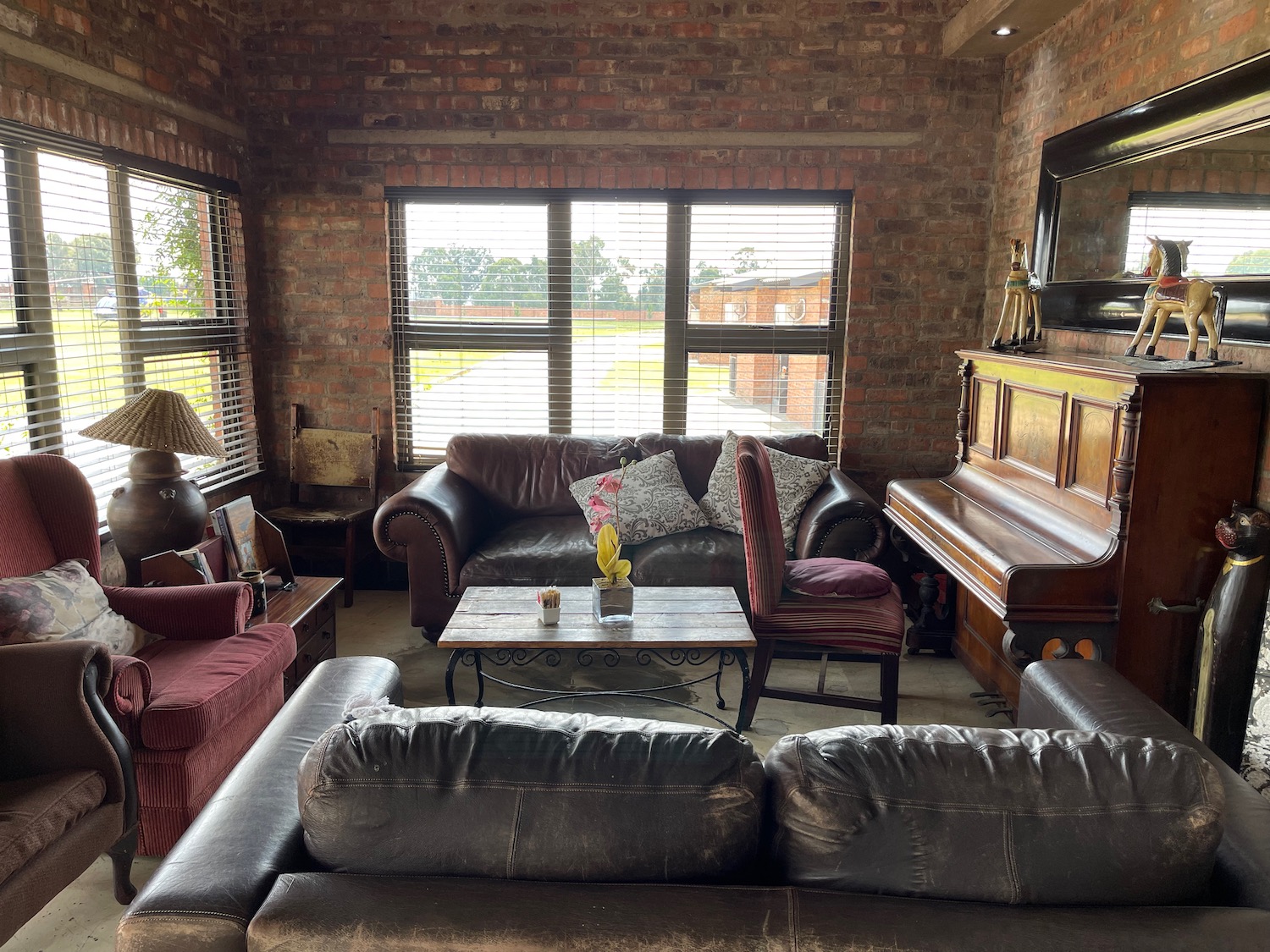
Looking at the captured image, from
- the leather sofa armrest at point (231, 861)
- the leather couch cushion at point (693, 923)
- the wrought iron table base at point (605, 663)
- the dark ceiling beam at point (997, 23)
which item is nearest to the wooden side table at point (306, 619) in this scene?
the wrought iron table base at point (605, 663)

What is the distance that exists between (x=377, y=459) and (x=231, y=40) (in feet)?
7.13

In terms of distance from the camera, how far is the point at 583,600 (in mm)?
3285

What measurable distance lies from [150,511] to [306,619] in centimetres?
64

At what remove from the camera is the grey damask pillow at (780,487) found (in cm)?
411

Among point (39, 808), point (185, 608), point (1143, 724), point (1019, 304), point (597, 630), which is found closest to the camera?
point (1143, 724)

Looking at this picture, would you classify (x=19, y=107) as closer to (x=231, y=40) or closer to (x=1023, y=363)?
(x=231, y=40)

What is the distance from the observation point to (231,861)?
3.91 feet

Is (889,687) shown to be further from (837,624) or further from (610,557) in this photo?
(610,557)

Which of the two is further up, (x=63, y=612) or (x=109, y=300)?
(x=109, y=300)

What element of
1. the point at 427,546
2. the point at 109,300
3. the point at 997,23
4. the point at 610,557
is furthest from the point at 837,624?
the point at 109,300

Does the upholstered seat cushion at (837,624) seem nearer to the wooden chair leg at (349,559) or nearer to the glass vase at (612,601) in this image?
the glass vase at (612,601)

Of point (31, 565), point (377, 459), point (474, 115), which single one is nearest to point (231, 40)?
point (474, 115)

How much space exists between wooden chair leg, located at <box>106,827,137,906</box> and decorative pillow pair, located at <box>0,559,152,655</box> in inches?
19.4

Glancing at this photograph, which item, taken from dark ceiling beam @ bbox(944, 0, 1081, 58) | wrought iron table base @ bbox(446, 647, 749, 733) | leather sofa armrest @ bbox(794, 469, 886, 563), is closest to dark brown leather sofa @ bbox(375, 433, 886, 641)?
leather sofa armrest @ bbox(794, 469, 886, 563)
